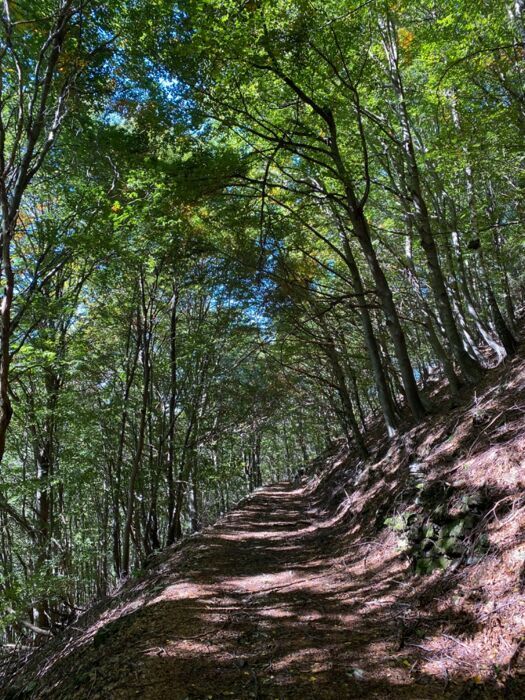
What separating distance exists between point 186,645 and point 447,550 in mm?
2662

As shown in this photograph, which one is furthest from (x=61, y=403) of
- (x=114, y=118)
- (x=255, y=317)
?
(x=114, y=118)

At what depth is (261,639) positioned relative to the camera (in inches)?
159

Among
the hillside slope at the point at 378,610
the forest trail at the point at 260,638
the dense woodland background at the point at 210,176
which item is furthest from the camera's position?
the dense woodland background at the point at 210,176

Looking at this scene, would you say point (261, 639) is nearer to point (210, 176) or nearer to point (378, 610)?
point (378, 610)

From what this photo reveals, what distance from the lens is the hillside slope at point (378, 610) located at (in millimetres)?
Result: 3053

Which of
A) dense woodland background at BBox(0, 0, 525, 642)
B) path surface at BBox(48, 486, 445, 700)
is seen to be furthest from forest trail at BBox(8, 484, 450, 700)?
dense woodland background at BBox(0, 0, 525, 642)

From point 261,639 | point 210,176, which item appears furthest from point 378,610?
point 210,176

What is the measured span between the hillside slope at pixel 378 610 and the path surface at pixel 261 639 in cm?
2

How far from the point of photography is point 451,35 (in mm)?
8508

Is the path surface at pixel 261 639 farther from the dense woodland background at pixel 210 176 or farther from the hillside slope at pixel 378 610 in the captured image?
the dense woodland background at pixel 210 176

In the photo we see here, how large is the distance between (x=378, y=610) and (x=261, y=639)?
1197 mm

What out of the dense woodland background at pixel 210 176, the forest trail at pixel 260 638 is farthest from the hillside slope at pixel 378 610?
→ the dense woodland background at pixel 210 176

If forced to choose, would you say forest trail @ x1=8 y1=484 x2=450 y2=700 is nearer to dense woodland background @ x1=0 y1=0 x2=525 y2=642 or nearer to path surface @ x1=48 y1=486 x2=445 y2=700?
path surface @ x1=48 y1=486 x2=445 y2=700

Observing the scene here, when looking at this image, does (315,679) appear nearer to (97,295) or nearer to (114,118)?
(114,118)
